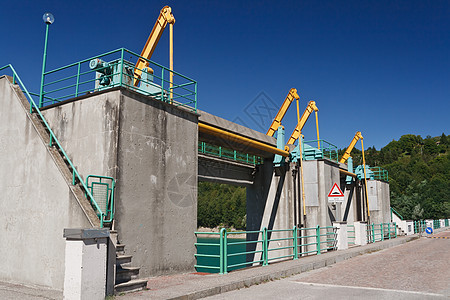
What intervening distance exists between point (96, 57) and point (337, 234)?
12629 millimetres

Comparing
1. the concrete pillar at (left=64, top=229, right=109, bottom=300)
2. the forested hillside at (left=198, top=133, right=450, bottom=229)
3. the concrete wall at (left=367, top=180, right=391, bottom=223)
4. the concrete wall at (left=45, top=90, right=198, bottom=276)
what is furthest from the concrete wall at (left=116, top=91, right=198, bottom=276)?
→ the forested hillside at (left=198, top=133, right=450, bottom=229)

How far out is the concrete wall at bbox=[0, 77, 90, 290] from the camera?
821 centimetres

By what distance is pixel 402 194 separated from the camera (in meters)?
68.2

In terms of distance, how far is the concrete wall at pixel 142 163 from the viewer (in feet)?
29.5

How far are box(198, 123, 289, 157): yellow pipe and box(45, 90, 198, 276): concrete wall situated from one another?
8.54ft

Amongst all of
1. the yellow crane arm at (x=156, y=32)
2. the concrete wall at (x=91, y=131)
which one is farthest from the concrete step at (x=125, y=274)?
the yellow crane arm at (x=156, y=32)

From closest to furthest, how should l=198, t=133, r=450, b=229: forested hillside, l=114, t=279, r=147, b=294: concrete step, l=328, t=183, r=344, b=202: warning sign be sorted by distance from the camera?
l=114, t=279, r=147, b=294: concrete step < l=328, t=183, r=344, b=202: warning sign < l=198, t=133, r=450, b=229: forested hillside

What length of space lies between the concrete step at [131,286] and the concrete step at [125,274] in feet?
0.49

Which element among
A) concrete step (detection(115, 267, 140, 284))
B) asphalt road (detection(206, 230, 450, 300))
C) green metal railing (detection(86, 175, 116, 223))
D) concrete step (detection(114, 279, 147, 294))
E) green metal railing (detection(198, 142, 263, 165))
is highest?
→ green metal railing (detection(198, 142, 263, 165))

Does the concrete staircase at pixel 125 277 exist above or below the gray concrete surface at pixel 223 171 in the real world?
below

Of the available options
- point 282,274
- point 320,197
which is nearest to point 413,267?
point 282,274

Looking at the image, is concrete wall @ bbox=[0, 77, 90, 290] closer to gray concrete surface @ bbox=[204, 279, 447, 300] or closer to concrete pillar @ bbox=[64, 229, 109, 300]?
concrete pillar @ bbox=[64, 229, 109, 300]

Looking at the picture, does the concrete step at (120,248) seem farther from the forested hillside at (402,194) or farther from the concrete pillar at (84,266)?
the forested hillside at (402,194)

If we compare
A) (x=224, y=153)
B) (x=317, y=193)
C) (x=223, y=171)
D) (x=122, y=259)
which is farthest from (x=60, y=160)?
(x=317, y=193)
